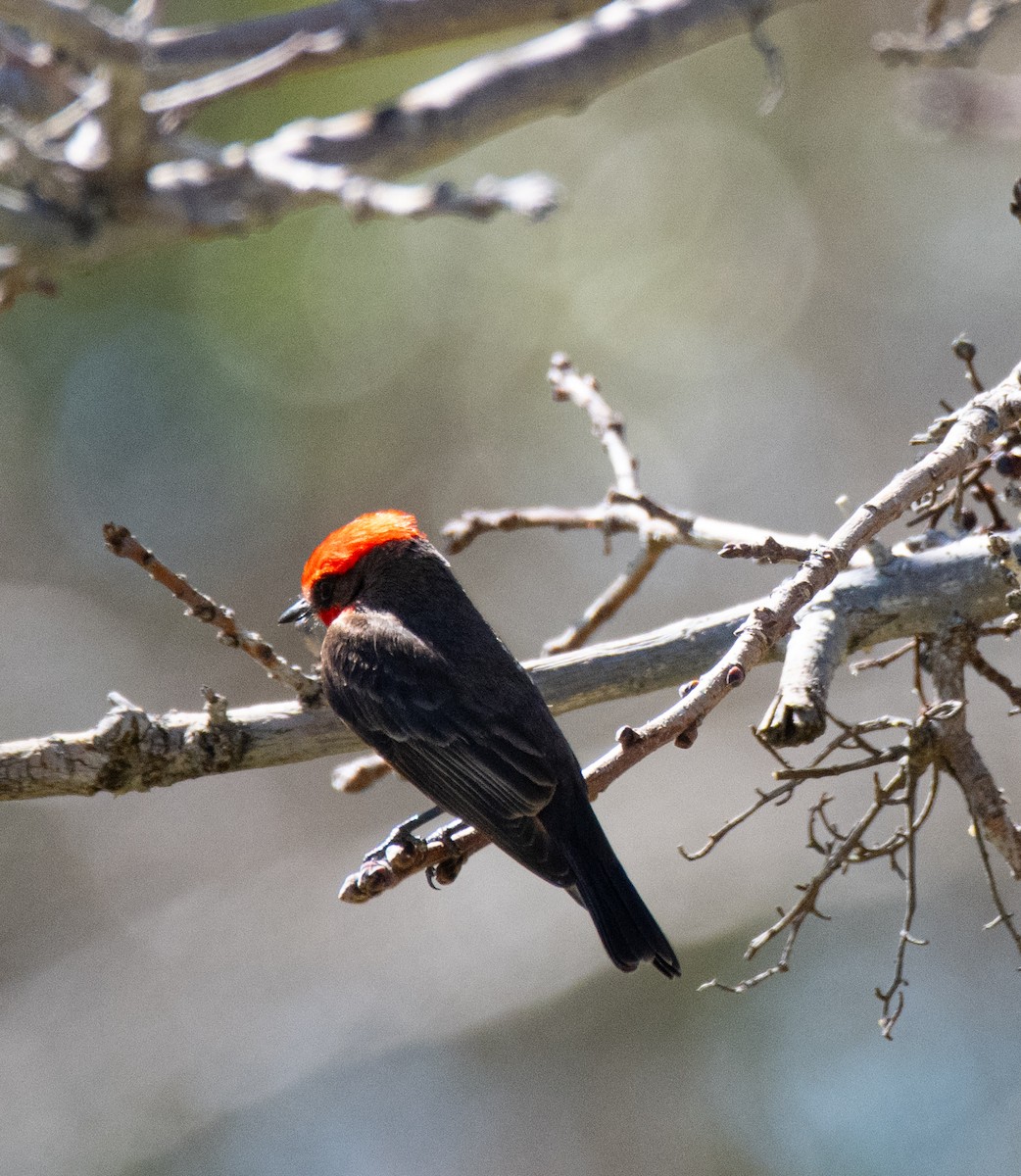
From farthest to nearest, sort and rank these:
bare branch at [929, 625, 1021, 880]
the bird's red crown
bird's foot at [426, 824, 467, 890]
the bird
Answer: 1. the bird's red crown
2. the bird
3. bird's foot at [426, 824, 467, 890]
4. bare branch at [929, 625, 1021, 880]

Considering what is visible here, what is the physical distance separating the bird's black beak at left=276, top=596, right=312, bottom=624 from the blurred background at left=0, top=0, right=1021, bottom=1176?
3.46 m

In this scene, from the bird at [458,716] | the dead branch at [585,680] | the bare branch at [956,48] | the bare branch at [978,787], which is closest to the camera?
the bare branch at [978,787]

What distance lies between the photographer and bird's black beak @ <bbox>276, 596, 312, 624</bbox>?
16.3ft

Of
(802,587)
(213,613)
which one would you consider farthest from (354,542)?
(802,587)

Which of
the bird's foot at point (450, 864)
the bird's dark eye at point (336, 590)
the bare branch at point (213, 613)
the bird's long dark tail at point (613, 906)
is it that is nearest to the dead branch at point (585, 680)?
the bare branch at point (213, 613)

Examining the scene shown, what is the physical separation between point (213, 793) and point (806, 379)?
6.53 meters

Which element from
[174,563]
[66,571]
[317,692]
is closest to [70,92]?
[317,692]

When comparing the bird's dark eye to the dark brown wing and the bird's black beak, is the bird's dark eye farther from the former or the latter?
the dark brown wing

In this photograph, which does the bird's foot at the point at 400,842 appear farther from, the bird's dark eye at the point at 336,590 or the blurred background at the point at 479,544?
the blurred background at the point at 479,544

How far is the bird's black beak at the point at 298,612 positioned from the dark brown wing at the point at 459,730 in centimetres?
55

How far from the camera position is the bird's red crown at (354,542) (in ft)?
16.0

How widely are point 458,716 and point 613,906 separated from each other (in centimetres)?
86

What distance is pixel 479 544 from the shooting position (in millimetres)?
11828

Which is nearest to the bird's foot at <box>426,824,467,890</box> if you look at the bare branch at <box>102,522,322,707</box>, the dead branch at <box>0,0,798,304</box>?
the bare branch at <box>102,522,322,707</box>
